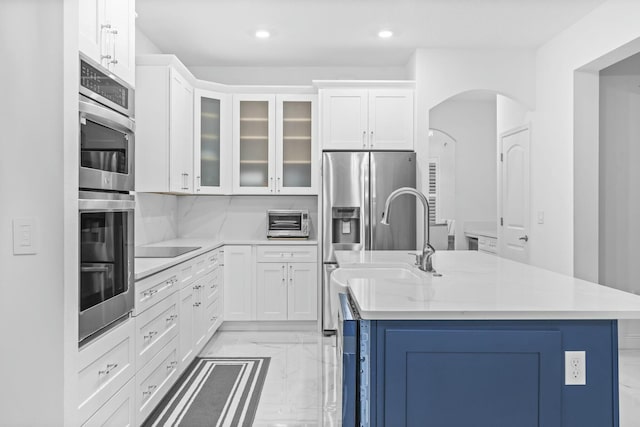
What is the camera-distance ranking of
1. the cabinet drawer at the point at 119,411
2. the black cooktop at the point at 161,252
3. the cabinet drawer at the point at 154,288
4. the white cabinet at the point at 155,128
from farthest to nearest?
1. the white cabinet at the point at 155,128
2. the black cooktop at the point at 161,252
3. the cabinet drawer at the point at 154,288
4. the cabinet drawer at the point at 119,411

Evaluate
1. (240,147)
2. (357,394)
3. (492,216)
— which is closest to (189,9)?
(240,147)

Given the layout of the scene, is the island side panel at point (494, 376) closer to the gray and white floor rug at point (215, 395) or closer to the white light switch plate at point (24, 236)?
the white light switch plate at point (24, 236)

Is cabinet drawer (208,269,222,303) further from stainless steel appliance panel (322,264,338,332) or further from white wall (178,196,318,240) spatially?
stainless steel appliance panel (322,264,338,332)

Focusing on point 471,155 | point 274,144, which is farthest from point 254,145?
point 471,155

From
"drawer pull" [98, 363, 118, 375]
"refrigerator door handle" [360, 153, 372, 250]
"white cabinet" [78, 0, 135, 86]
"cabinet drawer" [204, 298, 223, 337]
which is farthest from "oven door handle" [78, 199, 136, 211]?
"refrigerator door handle" [360, 153, 372, 250]

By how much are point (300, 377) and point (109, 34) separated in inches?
99.5

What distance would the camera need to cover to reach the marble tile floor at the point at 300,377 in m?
2.85

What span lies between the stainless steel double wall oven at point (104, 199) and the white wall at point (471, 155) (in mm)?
5670

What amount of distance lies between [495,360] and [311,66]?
437 centimetres

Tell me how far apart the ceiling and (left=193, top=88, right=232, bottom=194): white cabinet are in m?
0.50

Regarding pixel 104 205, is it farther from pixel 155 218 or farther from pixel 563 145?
pixel 563 145

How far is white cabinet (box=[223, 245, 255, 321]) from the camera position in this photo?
4781 millimetres

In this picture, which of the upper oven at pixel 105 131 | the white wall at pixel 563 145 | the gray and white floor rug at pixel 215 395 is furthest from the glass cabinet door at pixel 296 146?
the upper oven at pixel 105 131

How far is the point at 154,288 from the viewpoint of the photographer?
269cm
